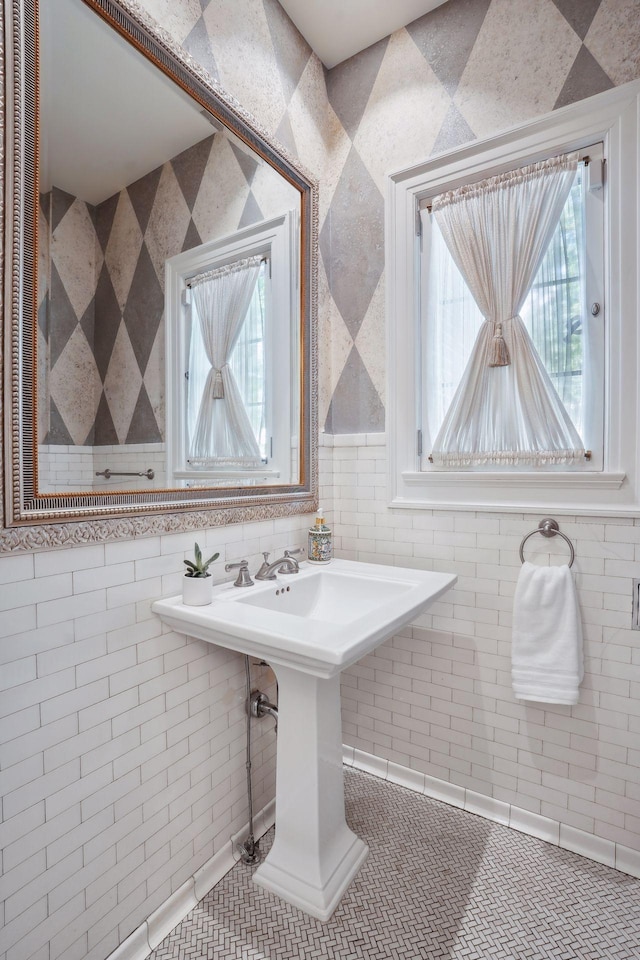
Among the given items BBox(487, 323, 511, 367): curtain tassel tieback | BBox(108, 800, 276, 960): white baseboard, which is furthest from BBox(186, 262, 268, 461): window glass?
BBox(108, 800, 276, 960): white baseboard

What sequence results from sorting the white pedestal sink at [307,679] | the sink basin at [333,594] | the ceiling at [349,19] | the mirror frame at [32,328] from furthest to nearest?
1. the ceiling at [349,19]
2. the sink basin at [333,594]
3. the white pedestal sink at [307,679]
4. the mirror frame at [32,328]

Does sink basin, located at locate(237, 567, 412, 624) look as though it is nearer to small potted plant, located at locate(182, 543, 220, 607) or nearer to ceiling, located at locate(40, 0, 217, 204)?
small potted plant, located at locate(182, 543, 220, 607)

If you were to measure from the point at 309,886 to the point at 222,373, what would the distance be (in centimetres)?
148

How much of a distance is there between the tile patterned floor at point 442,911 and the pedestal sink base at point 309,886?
24 mm

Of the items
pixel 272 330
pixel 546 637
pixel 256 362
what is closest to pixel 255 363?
pixel 256 362

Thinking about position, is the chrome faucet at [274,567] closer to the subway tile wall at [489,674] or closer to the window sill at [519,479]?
the subway tile wall at [489,674]

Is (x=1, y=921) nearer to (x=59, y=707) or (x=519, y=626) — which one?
(x=59, y=707)

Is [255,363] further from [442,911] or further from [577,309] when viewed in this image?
[442,911]

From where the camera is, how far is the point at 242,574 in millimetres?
1433

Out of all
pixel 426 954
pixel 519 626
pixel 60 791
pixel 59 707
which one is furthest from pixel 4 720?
pixel 519 626

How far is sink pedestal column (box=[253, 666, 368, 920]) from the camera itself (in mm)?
1271

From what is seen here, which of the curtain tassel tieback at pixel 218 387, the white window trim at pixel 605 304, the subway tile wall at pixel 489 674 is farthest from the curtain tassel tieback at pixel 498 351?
the curtain tassel tieback at pixel 218 387

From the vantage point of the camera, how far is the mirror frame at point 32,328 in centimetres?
91

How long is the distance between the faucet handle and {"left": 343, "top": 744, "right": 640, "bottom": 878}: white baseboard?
1.04 metres
